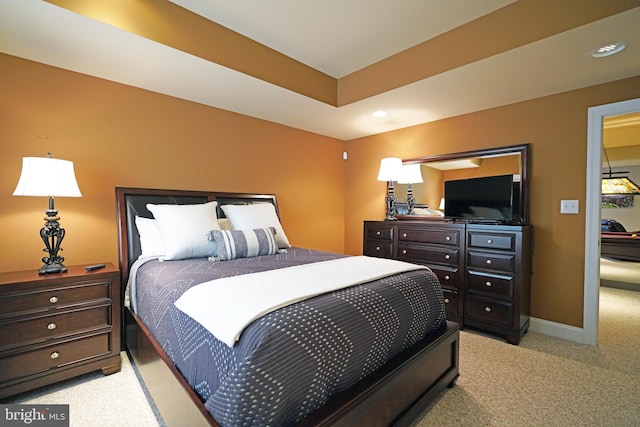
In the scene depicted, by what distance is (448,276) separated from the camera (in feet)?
9.62

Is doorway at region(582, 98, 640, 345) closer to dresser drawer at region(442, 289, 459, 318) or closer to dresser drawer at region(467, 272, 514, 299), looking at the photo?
dresser drawer at region(467, 272, 514, 299)

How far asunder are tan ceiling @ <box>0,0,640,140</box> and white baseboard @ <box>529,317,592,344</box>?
2200 mm

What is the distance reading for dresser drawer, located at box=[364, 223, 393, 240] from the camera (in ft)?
11.3

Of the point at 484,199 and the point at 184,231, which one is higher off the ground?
the point at 484,199

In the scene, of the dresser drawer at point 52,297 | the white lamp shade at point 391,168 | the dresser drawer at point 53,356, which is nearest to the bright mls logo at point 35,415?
the dresser drawer at point 53,356

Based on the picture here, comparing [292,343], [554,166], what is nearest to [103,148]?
[292,343]

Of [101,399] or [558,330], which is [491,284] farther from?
[101,399]

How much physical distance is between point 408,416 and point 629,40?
8.89ft

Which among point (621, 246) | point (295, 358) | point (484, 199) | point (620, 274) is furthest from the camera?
point (621, 246)

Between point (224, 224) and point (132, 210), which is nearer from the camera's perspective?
point (132, 210)

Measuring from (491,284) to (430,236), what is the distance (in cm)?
72

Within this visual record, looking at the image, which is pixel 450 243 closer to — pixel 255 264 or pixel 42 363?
pixel 255 264

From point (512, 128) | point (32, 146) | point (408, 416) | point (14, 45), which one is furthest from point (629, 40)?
point (32, 146)

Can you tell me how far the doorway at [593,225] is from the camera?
2.47 metres
